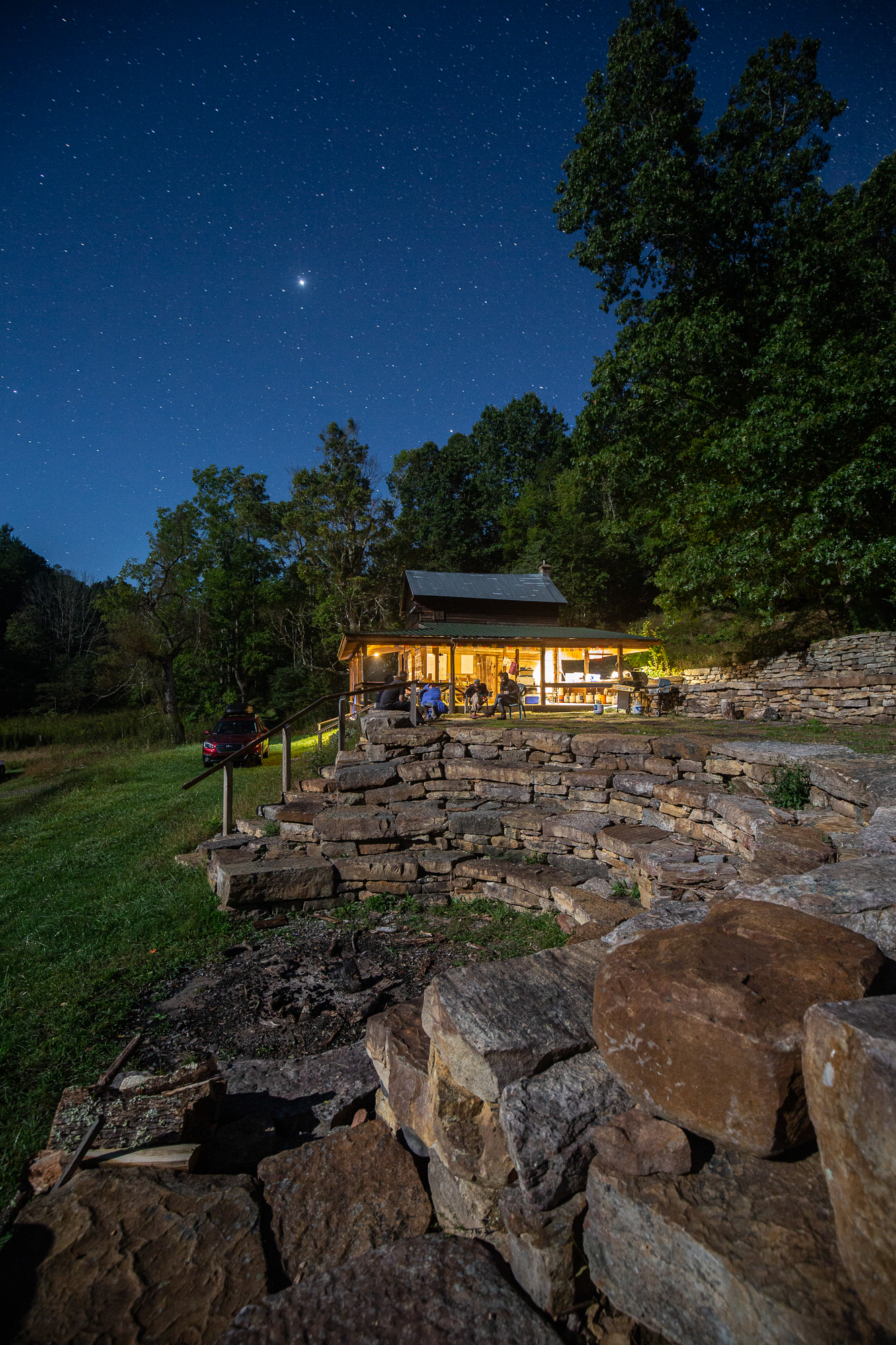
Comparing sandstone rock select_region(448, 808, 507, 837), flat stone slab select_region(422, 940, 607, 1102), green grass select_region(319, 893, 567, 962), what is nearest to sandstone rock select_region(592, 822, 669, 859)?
green grass select_region(319, 893, 567, 962)

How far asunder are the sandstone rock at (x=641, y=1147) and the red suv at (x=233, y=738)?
14.1 metres

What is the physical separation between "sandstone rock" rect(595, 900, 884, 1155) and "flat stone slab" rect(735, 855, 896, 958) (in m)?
0.32

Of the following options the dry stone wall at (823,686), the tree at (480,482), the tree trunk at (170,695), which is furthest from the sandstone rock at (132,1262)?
the tree at (480,482)

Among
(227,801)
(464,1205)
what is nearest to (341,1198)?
(464,1205)

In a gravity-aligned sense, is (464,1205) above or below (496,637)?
below

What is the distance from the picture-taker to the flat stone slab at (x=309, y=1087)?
2.77 metres

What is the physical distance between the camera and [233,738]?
16.5 meters

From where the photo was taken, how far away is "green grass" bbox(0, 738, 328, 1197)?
10.6 feet

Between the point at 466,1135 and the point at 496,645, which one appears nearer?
the point at 466,1135

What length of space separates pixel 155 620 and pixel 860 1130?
3004 centimetres

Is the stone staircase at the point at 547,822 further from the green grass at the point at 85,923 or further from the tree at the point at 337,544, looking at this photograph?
the tree at the point at 337,544

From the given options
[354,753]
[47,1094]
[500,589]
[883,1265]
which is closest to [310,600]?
[500,589]

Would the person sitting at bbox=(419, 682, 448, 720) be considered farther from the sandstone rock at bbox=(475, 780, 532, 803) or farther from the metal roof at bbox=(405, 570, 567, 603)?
the metal roof at bbox=(405, 570, 567, 603)

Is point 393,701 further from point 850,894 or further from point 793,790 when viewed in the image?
point 850,894
